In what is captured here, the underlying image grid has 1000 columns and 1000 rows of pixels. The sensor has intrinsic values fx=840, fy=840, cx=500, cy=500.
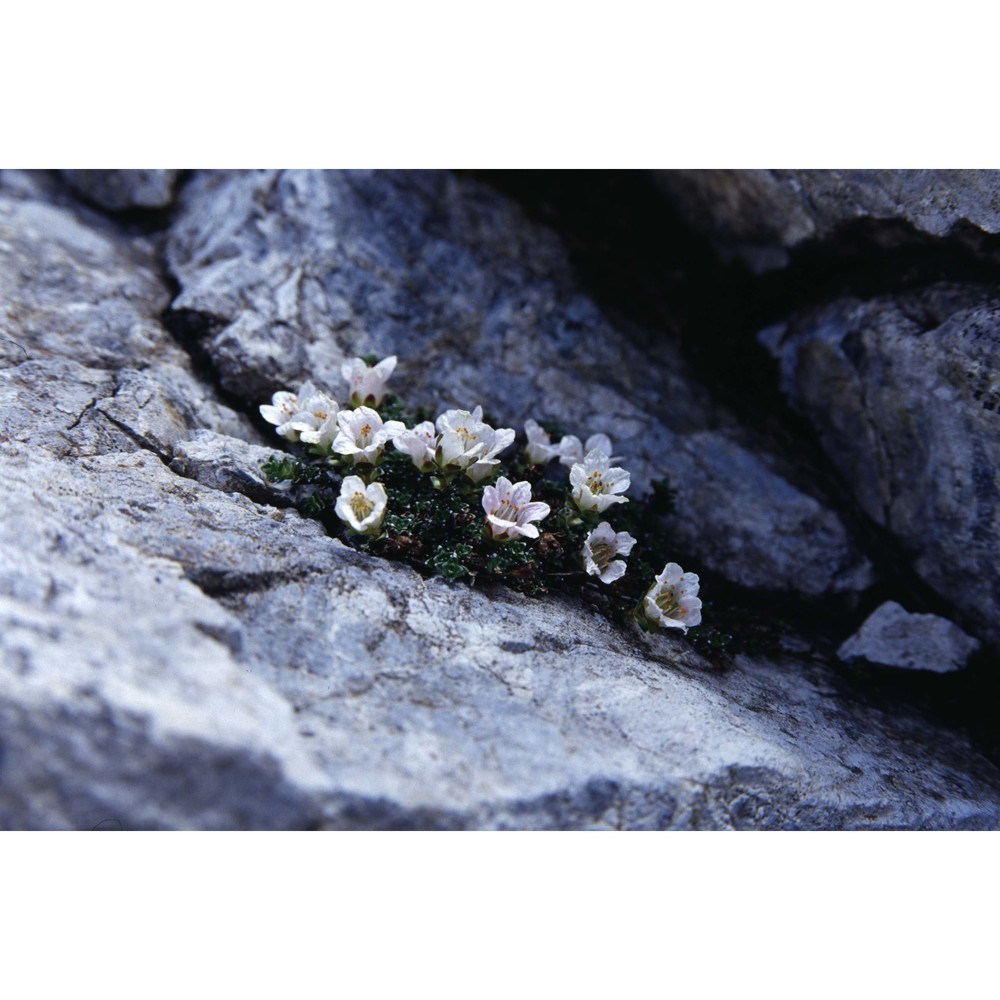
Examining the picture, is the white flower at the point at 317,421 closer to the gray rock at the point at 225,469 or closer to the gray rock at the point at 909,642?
the gray rock at the point at 225,469

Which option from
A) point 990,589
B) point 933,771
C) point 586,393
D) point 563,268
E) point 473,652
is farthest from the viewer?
point 563,268

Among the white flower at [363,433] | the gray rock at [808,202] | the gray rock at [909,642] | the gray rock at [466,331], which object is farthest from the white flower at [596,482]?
the gray rock at [808,202]

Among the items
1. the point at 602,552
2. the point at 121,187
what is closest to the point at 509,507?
the point at 602,552

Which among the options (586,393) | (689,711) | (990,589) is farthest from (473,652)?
(990,589)

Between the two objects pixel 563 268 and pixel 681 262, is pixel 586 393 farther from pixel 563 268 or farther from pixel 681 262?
pixel 681 262

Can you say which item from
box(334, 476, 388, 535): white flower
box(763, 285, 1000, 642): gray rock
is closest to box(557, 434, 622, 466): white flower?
box(334, 476, 388, 535): white flower

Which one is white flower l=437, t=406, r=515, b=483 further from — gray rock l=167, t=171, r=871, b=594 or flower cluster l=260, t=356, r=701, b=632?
gray rock l=167, t=171, r=871, b=594

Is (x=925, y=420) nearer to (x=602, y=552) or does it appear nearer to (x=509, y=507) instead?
(x=602, y=552)
